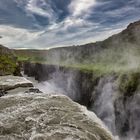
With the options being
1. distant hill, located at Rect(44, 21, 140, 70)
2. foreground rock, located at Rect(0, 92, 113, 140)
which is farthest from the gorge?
distant hill, located at Rect(44, 21, 140, 70)

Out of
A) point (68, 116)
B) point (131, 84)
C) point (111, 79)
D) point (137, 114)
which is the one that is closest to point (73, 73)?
point (111, 79)

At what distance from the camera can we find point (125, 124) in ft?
75.6

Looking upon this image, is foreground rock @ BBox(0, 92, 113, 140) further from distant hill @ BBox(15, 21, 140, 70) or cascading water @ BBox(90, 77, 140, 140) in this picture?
distant hill @ BBox(15, 21, 140, 70)

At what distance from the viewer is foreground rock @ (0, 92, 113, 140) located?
333 inches

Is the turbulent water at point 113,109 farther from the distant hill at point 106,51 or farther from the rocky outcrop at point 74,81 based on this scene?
the distant hill at point 106,51

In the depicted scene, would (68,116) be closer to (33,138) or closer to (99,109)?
(33,138)

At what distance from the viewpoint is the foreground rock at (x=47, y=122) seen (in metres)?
8.46

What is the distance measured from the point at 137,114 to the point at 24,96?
38.0 ft

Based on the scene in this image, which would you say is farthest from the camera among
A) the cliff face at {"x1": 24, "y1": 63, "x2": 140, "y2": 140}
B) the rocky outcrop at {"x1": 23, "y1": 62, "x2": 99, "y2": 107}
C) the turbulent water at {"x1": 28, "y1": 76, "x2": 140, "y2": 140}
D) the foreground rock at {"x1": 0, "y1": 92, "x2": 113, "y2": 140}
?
the rocky outcrop at {"x1": 23, "y1": 62, "x2": 99, "y2": 107}

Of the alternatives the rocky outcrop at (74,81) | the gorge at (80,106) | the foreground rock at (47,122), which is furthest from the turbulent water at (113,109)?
the foreground rock at (47,122)

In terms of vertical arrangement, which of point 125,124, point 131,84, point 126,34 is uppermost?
point 126,34

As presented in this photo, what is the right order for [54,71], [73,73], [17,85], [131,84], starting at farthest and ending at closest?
[54,71] → [73,73] → [131,84] → [17,85]

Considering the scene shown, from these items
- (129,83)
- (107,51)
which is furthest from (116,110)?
(107,51)

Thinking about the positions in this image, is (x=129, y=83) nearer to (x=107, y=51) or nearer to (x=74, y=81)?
(x=74, y=81)
